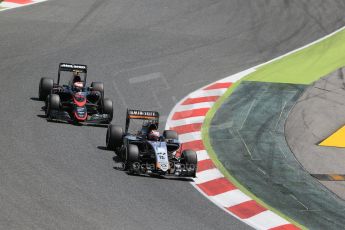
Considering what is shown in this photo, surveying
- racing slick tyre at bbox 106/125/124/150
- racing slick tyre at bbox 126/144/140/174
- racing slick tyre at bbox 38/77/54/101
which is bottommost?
racing slick tyre at bbox 126/144/140/174

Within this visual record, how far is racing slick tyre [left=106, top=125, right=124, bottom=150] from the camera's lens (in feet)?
69.3

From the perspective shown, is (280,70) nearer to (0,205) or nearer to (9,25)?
(9,25)

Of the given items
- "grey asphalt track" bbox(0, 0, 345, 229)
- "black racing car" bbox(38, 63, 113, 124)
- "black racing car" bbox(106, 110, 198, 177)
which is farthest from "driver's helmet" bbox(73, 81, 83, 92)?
"black racing car" bbox(106, 110, 198, 177)

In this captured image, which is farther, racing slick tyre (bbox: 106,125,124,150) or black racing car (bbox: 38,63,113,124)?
black racing car (bbox: 38,63,113,124)

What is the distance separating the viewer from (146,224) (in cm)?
1686

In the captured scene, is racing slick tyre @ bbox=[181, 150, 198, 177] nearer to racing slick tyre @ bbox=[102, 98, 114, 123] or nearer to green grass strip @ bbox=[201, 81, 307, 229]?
green grass strip @ bbox=[201, 81, 307, 229]

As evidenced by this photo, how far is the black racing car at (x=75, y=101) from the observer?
74.3ft

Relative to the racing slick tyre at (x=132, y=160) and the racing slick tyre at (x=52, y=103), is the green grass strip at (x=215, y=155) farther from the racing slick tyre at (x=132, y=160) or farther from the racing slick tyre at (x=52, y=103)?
the racing slick tyre at (x=52, y=103)


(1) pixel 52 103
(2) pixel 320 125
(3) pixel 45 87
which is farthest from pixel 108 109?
(2) pixel 320 125

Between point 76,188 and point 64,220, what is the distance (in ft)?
7.01

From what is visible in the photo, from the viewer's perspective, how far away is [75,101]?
22875 millimetres

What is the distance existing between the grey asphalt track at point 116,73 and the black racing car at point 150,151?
0.32 metres

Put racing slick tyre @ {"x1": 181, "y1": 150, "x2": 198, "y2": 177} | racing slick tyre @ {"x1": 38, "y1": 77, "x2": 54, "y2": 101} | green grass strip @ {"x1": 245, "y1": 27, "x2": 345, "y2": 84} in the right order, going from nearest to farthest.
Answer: racing slick tyre @ {"x1": 181, "y1": 150, "x2": 198, "y2": 177}, racing slick tyre @ {"x1": 38, "y1": 77, "x2": 54, "y2": 101}, green grass strip @ {"x1": 245, "y1": 27, "x2": 345, "y2": 84}

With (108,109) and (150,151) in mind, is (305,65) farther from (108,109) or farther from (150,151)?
(150,151)
